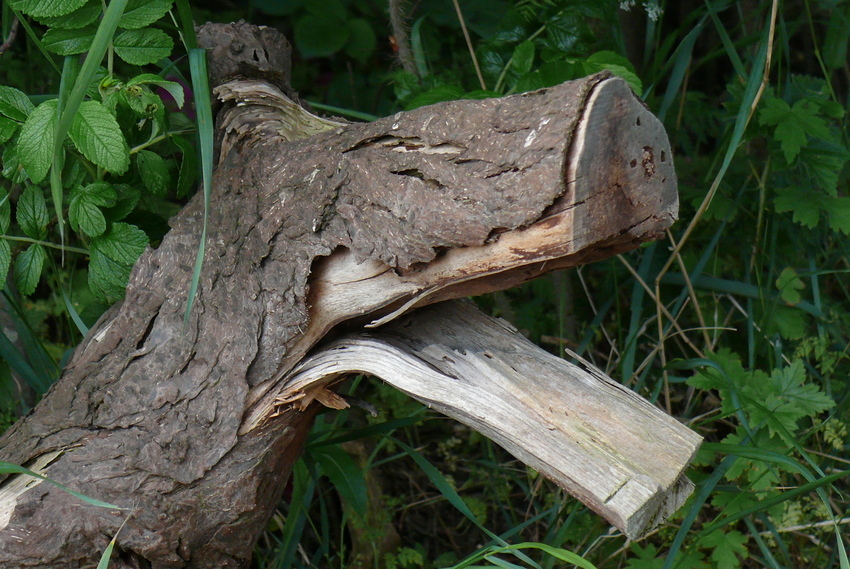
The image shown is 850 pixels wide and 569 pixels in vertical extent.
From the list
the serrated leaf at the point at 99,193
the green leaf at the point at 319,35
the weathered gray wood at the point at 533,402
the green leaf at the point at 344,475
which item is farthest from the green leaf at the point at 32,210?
the green leaf at the point at 319,35

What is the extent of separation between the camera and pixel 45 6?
136cm

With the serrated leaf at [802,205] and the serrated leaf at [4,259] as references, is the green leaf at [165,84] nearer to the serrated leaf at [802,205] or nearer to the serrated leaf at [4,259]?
the serrated leaf at [4,259]

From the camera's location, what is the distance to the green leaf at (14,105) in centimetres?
→ 144

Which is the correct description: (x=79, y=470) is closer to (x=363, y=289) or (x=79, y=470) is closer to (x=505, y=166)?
(x=363, y=289)

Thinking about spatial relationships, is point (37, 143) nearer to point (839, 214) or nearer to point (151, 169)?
point (151, 169)

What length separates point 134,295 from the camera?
1.49m

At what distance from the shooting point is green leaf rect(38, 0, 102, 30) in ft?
4.66

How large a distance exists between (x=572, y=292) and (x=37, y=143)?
67.0 inches

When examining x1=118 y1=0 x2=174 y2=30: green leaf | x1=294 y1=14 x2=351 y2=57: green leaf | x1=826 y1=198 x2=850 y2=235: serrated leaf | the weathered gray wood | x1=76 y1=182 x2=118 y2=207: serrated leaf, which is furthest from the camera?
x1=294 y1=14 x2=351 y2=57: green leaf

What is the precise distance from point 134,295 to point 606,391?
0.96 metres

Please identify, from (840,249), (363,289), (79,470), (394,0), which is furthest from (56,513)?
(840,249)

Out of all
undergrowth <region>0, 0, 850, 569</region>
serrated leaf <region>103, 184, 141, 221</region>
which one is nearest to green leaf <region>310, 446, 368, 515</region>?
undergrowth <region>0, 0, 850, 569</region>

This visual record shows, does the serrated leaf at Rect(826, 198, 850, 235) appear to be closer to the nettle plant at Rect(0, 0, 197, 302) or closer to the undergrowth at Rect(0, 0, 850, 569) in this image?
the undergrowth at Rect(0, 0, 850, 569)

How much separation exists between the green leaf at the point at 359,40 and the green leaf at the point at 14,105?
163 cm
